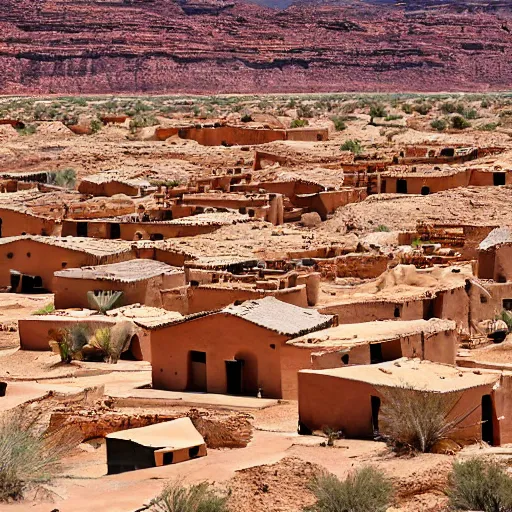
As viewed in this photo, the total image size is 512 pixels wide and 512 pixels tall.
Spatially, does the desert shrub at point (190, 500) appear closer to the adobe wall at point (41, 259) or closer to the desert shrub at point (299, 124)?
the adobe wall at point (41, 259)

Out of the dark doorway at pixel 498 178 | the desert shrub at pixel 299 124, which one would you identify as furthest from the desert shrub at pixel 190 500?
the desert shrub at pixel 299 124

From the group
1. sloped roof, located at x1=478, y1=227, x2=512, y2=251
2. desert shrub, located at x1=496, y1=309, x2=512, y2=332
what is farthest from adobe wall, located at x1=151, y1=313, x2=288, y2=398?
sloped roof, located at x1=478, y1=227, x2=512, y2=251

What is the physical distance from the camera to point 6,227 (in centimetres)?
3725

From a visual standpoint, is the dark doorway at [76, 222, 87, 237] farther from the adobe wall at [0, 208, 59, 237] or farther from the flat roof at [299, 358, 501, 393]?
the flat roof at [299, 358, 501, 393]

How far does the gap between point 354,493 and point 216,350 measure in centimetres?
741

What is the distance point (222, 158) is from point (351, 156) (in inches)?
201

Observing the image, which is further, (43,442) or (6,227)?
(6,227)

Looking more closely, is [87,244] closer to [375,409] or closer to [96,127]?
[375,409]

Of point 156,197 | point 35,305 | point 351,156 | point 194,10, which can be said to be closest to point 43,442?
point 35,305

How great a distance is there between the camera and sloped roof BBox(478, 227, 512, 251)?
29.7m

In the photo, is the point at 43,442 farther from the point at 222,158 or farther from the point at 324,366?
the point at 222,158

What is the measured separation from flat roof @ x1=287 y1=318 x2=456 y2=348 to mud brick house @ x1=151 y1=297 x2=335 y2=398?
0.69ft

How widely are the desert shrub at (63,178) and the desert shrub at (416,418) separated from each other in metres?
31.5

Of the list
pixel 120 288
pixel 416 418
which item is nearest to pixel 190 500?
pixel 416 418
